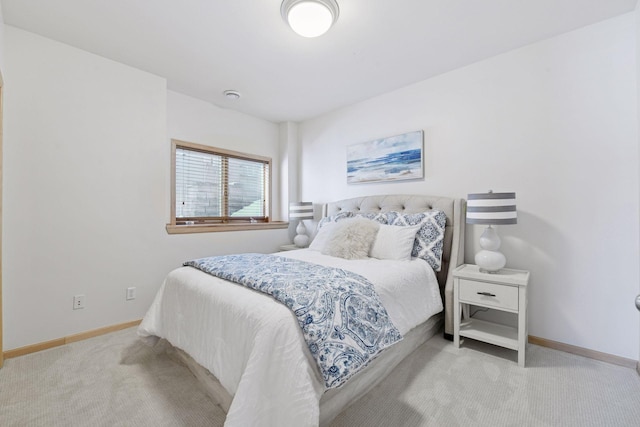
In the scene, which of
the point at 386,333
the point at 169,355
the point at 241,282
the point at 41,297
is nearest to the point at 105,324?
the point at 41,297

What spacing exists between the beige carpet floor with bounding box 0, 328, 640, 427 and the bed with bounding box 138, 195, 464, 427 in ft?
0.37

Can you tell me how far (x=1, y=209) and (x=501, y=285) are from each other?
3.55 m

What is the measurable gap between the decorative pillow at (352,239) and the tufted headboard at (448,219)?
53 cm

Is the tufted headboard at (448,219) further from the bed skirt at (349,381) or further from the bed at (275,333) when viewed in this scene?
the bed skirt at (349,381)

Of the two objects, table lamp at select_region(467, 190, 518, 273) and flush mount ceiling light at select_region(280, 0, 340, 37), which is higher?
flush mount ceiling light at select_region(280, 0, 340, 37)

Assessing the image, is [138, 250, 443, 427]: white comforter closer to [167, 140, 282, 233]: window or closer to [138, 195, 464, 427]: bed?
[138, 195, 464, 427]: bed

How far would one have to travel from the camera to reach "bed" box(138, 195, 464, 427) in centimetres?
108

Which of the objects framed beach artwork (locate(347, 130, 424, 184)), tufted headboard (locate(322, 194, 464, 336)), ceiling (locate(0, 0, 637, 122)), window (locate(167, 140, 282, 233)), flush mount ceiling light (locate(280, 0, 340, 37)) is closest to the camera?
flush mount ceiling light (locate(280, 0, 340, 37))

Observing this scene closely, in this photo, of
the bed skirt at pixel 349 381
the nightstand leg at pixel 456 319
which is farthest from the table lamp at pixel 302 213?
the nightstand leg at pixel 456 319

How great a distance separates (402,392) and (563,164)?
2.01 m

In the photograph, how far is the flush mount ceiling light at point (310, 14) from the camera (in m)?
1.73

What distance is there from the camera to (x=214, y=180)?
3.55 m

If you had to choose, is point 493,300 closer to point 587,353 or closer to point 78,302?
point 587,353

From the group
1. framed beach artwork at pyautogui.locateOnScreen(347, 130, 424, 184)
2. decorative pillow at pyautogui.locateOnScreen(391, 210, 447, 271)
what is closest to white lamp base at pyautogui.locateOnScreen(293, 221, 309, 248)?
framed beach artwork at pyautogui.locateOnScreen(347, 130, 424, 184)
